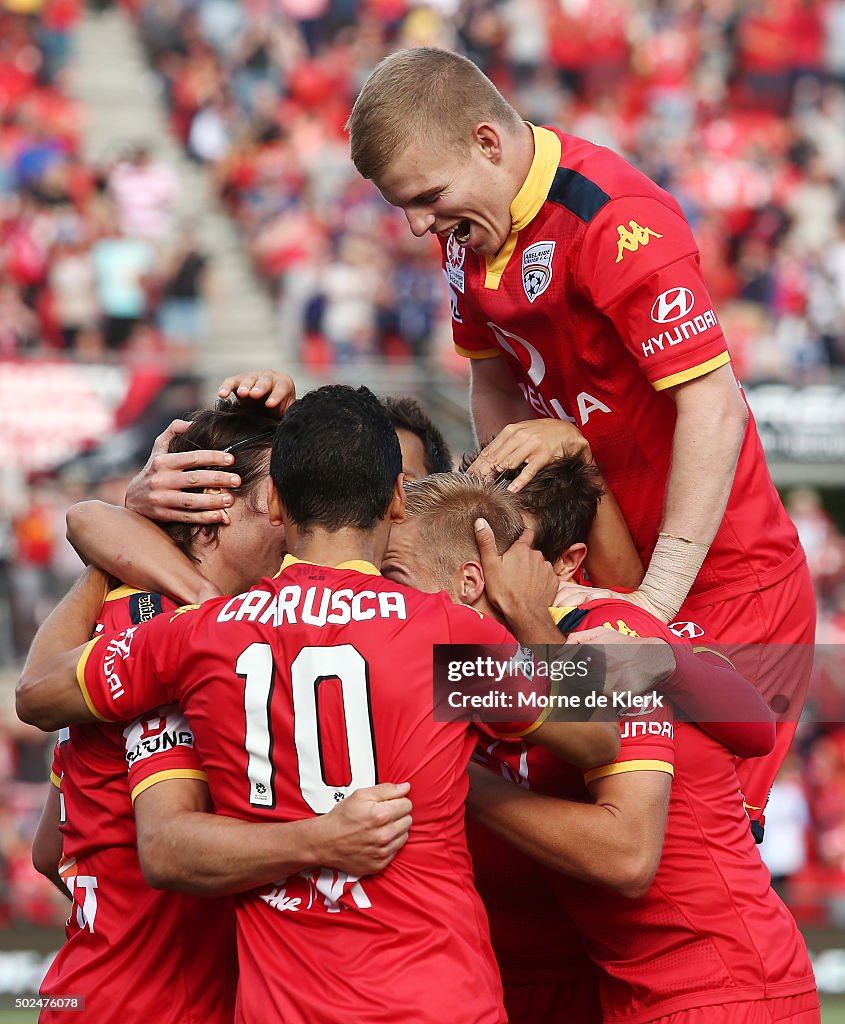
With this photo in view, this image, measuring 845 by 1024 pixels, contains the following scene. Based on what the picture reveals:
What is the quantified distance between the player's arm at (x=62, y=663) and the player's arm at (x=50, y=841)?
0.53m

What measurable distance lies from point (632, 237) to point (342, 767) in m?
1.54

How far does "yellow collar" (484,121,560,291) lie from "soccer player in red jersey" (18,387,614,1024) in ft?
3.21

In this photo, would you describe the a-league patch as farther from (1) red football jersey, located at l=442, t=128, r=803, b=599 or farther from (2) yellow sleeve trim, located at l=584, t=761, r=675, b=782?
(1) red football jersey, located at l=442, t=128, r=803, b=599

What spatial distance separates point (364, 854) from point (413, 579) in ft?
2.39

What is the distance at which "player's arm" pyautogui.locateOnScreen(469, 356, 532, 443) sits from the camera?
171 inches

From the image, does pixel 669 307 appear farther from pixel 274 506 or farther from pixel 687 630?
pixel 274 506

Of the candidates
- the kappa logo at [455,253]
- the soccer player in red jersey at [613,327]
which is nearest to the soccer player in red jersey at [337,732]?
the soccer player in red jersey at [613,327]

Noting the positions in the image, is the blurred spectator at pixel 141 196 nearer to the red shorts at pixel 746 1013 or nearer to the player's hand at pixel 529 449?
the player's hand at pixel 529 449

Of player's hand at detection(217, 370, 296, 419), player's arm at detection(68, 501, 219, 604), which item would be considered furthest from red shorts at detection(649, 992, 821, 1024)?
player's hand at detection(217, 370, 296, 419)

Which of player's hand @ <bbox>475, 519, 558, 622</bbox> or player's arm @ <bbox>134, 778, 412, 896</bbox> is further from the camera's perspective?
player's hand @ <bbox>475, 519, 558, 622</bbox>

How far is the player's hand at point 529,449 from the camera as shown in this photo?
3598 mm

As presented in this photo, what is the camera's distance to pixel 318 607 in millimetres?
2766

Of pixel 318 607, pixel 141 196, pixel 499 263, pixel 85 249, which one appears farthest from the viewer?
pixel 141 196

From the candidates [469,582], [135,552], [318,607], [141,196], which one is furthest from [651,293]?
[141,196]
